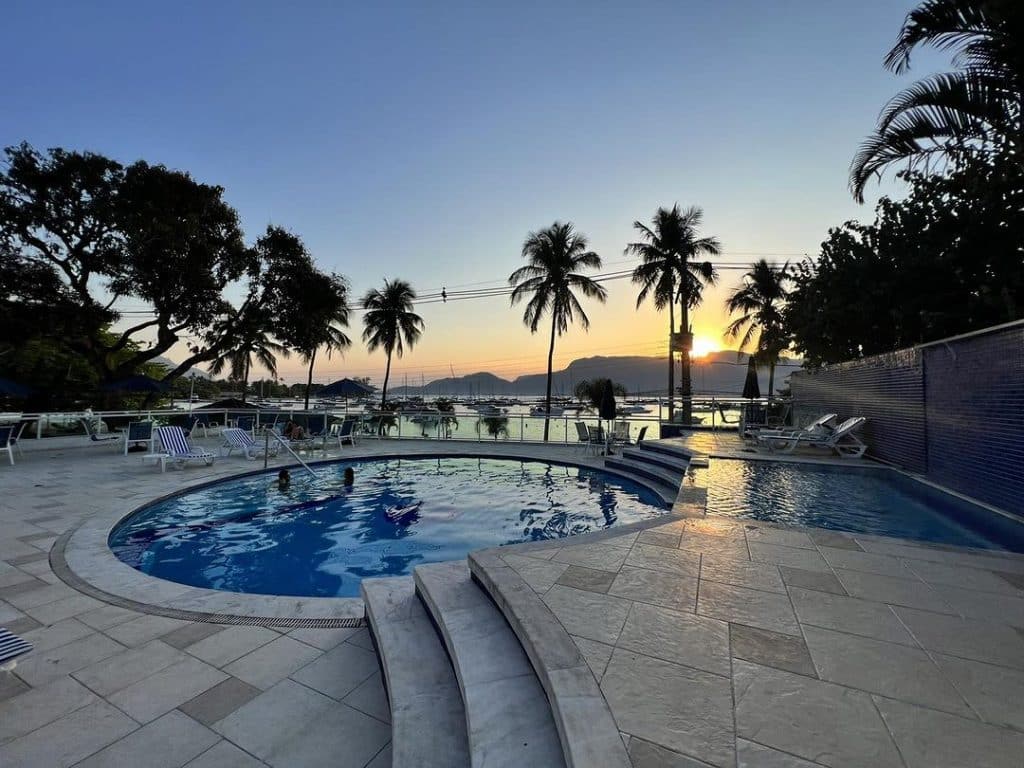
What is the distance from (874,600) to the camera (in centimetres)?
285

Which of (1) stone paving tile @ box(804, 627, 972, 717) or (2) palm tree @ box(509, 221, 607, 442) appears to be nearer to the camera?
(1) stone paving tile @ box(804, 627, 972, 717)

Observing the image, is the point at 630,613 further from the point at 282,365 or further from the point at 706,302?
the point at 282,365

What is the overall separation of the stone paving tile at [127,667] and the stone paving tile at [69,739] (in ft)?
0.64

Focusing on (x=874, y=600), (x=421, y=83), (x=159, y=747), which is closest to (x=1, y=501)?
(x=159, y=747)

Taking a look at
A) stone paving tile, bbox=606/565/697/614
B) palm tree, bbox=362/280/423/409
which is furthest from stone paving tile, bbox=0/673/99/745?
palm tree, bbox=362/280/423/409

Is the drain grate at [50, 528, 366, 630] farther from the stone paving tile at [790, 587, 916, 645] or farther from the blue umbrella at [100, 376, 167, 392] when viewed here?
the blue umbrella at [100, 376, 167, 392]

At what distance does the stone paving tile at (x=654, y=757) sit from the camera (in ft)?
5.08

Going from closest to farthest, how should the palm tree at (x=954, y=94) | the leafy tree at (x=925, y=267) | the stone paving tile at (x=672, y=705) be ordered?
1. the stone paving tile at (x=672, y=705)
2. the palm tree at (x=954, y=94)
3. the leafy tree at (x=925, y=267)

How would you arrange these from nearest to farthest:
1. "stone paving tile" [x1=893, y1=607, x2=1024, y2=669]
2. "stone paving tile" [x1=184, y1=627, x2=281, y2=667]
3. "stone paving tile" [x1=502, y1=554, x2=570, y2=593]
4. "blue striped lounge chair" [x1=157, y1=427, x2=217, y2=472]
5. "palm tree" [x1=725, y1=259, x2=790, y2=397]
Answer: "stone paving tile" [x1=893, y1=607, x2=1024, y2=669]
"stone paving tile" [x1=184, y1=627, x2=281, y2=667]
"stone paving tile" [x1=502, y1=554, x2=570, y2=593]
"blue striped lounge chair" [x1=157, y1=427, x2=217, y2=472]
"palm tree" [x1=725, y1=259, x2=790, y2=397]

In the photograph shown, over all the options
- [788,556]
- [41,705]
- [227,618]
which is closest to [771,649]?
[788,556]

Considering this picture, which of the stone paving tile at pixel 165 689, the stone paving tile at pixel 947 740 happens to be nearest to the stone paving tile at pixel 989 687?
the stone paving tile at pixel 947 740

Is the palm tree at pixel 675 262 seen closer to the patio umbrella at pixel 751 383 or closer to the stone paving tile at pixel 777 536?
the patio umbrella at pixel 751 383

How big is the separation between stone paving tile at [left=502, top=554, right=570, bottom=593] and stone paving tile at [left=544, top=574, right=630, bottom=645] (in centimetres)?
10

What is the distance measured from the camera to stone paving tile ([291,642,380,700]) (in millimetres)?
2488
